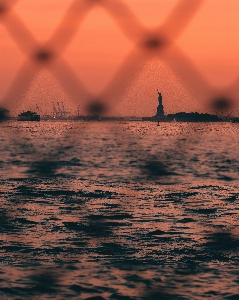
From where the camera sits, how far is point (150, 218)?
731 inches

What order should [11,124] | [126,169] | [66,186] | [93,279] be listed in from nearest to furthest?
1. [11,124]
2. [93,279]
3. [66,186]
4. [126,169]

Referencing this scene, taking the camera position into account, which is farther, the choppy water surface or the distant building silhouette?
the choppy water surface

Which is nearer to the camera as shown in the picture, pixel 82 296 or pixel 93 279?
pixel 82 296

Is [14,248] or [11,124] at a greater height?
[11,124]

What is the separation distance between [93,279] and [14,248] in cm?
279

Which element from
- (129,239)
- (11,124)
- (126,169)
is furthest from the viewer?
(126,169)

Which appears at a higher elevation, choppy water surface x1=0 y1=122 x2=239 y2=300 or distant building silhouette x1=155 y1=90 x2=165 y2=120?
distant building silhouette x1=155 y1=90 x2=165 y2=120

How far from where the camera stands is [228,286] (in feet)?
38.3

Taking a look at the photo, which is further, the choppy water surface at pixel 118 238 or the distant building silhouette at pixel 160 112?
the choppy water surface at pixel 118 238

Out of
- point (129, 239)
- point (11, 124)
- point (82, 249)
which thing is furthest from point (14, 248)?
point (11, 124)

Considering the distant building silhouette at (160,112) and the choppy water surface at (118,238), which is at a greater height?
the distant building silhouette at (160,112)

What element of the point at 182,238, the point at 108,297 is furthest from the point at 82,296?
the point at 182,238

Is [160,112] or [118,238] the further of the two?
[118,238]

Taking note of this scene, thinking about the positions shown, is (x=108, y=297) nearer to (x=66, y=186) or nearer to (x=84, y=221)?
(x=84, y=221)
